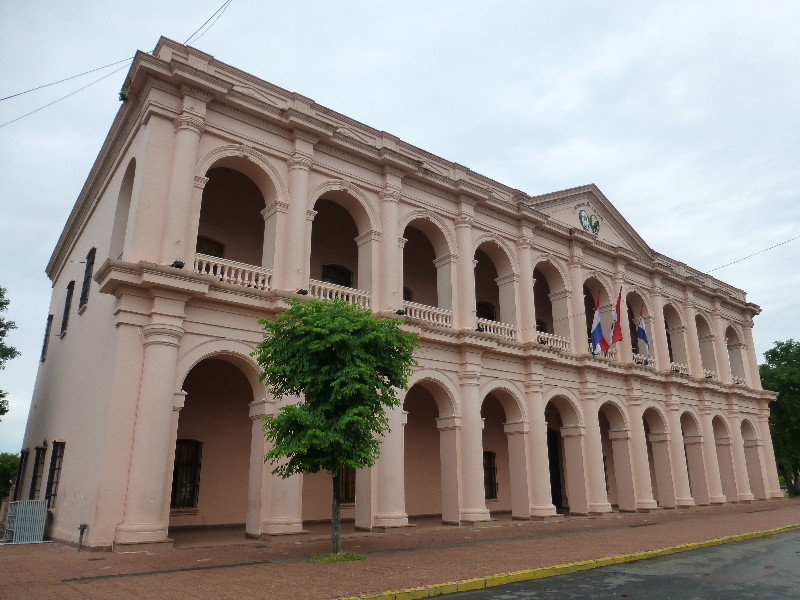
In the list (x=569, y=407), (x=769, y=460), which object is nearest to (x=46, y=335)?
(x=569, y=407)

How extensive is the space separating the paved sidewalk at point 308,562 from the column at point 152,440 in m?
0.56

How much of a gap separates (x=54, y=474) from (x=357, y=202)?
9.61 meters

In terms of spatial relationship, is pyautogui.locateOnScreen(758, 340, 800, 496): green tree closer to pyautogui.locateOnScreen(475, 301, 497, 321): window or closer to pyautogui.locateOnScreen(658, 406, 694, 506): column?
pyautogui.locateOnScreen(658, 406, 694, 506): column

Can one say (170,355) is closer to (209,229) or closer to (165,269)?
(165,269)

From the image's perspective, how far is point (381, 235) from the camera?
49.2ft

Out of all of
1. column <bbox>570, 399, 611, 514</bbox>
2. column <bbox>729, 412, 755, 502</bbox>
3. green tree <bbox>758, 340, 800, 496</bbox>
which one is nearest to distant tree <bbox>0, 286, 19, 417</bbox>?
column <bbox>570, 399, 611, 514</bbox>

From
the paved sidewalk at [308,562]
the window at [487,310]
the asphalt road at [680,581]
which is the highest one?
the window at [487,310]

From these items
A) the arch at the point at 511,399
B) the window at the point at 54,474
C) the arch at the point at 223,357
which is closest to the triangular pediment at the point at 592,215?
the arch at the point at 511,399

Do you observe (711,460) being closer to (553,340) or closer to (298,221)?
(553,340)

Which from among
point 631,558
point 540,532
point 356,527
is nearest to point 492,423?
point 540,532

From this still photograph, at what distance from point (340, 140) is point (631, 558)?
36.1 ft

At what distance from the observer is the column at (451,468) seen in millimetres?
14539

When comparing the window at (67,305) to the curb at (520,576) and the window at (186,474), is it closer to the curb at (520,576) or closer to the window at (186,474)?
the window at (186,474)

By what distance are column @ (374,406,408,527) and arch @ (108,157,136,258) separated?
23.9ft
